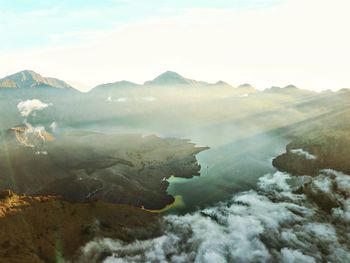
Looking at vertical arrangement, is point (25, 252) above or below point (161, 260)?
above

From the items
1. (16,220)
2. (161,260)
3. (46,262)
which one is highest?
(16,220)

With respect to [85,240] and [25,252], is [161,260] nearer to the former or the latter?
[85,240]

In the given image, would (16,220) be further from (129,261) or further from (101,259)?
(129,261)

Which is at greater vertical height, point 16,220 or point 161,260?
point 16,220

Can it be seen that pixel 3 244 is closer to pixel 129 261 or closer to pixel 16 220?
pixel 16 220

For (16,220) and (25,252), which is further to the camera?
(16,220)

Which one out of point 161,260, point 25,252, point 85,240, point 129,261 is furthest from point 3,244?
point 161,260

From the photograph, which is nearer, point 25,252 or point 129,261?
point 25,252

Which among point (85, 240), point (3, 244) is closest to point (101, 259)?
point (85, 240)
